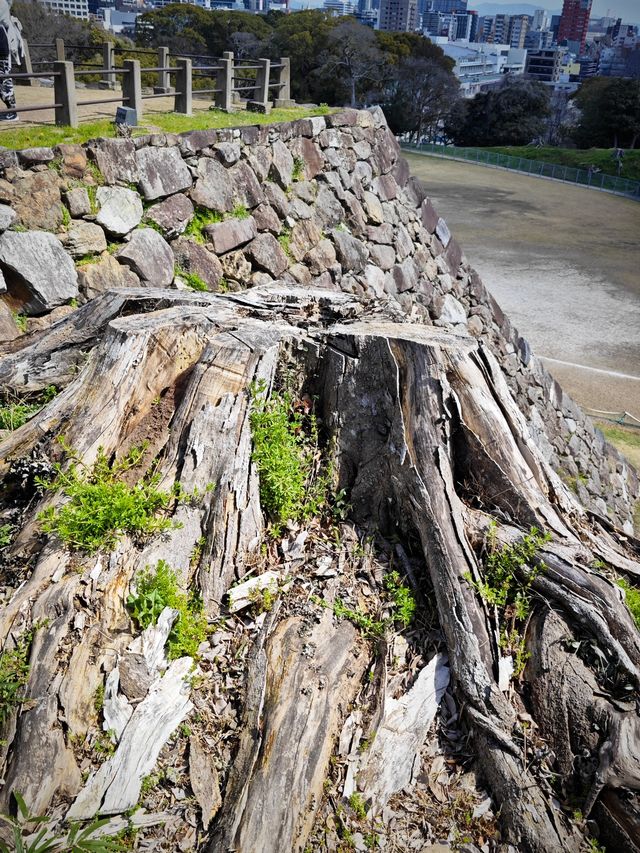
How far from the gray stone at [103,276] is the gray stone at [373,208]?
4.96m

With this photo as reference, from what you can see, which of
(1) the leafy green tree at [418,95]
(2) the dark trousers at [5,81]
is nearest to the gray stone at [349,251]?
(2) the dark trousers at [5,81]

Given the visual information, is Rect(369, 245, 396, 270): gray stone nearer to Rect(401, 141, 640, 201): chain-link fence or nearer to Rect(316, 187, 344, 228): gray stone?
Rect(316, 187, 344, 228): gray stone

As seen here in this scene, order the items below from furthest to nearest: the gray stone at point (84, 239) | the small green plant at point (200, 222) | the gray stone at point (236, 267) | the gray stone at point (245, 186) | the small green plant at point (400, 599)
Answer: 1. the gray stone at point (245, 186)
2. the gray stone at point (236, 267)
3. the small green plant at point (200, 222)
4. the gray stone at point (84, 239)
5. the small green plant at point (400, 599)

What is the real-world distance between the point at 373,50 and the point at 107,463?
1899 inches

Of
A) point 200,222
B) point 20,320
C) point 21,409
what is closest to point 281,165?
point 200,222

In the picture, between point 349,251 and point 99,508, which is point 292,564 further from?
point 349,251

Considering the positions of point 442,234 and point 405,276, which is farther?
point 442,234

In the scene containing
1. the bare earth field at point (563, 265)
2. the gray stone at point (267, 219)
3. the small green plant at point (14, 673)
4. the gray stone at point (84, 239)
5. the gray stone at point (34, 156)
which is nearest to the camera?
the small green plant at point (14, 673)

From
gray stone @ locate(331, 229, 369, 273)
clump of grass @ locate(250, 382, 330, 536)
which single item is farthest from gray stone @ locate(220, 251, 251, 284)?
clump of grass @ locate(250, 382, 330, 536)

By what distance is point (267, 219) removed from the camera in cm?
886

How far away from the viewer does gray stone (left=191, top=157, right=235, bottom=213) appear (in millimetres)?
7984

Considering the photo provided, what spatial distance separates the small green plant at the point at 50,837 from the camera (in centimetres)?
224

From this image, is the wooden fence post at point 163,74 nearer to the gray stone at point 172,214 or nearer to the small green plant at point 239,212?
the small green plant at point 239,212

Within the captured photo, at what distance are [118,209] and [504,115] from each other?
162 feet
